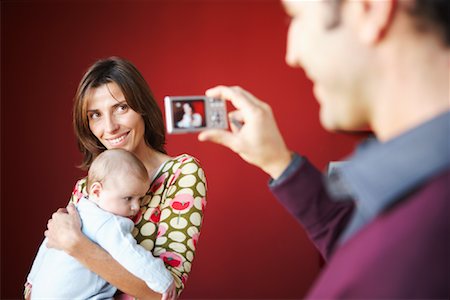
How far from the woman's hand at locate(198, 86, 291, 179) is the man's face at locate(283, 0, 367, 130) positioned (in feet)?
0.85

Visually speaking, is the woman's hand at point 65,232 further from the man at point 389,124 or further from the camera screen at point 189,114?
the man at point 389,124

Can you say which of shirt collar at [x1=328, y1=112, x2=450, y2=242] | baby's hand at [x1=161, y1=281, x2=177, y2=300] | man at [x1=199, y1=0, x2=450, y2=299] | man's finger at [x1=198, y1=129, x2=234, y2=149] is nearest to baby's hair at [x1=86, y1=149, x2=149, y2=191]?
baby's hand at [x1=161, y1=281, x2=177, y2=300]

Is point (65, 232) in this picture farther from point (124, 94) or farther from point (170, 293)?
point (124, 94)

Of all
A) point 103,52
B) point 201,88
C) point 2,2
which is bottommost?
point 201,88

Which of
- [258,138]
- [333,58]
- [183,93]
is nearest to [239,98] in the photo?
[258,138]

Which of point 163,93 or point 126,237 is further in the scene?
point 163,93

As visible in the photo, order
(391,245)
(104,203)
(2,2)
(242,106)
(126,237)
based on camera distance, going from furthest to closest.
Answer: (2,2) < (104,203) < (126,237) < (242,106) < (391,245)

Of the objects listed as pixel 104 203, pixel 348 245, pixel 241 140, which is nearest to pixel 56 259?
pixel 104 203

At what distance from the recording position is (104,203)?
1824 millimetres

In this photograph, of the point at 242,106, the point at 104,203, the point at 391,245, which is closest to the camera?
the point at 391,245

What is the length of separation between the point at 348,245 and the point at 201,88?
3.67 m

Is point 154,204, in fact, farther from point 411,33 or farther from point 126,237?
point 411,33

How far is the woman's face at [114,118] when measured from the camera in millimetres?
1945

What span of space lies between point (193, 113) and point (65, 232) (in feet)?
2.04
